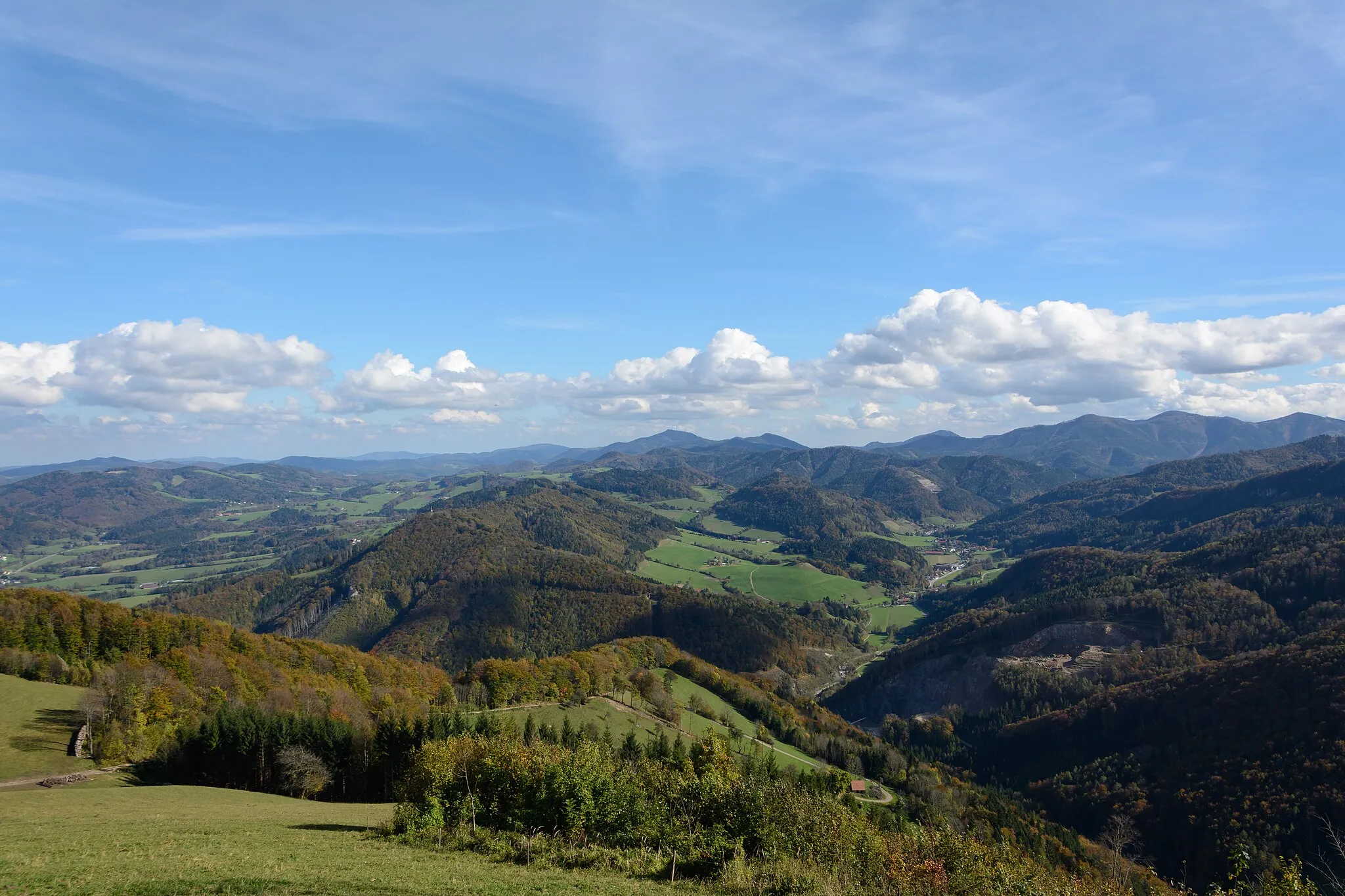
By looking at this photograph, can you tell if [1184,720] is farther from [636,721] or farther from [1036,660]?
[636,721]

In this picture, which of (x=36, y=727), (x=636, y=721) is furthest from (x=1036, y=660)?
(x=36, y=727)

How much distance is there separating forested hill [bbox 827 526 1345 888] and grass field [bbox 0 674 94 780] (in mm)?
125409

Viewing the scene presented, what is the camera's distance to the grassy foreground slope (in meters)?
26.6

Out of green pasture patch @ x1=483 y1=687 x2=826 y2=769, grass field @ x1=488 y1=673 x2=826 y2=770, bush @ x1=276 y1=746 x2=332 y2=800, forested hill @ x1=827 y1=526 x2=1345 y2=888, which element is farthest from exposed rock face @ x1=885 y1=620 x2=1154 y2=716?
bush @ x1=276 y1=746 x2=332 y2=800

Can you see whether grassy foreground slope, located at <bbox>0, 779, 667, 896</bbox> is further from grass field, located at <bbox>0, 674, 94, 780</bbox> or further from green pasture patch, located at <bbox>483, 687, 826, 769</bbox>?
green pasture patch, located at <bbox>483, 687, 826, 769</bbox>

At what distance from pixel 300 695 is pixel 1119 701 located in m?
180

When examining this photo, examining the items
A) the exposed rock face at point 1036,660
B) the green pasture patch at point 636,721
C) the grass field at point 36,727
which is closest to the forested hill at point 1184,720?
the exposed rock face at point 1036,660

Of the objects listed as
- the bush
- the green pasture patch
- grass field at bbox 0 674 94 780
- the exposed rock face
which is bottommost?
the exposed rock face

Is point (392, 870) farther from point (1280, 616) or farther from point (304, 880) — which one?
point (1280, 616)

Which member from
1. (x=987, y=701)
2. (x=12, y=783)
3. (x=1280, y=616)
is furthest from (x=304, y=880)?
(x=1280, y=616)

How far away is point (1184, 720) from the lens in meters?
138

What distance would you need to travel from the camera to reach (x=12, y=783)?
195 ft

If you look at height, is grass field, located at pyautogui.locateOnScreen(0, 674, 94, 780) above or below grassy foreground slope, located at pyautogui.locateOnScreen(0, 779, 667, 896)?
below

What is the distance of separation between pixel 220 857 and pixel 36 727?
63.1 meters
